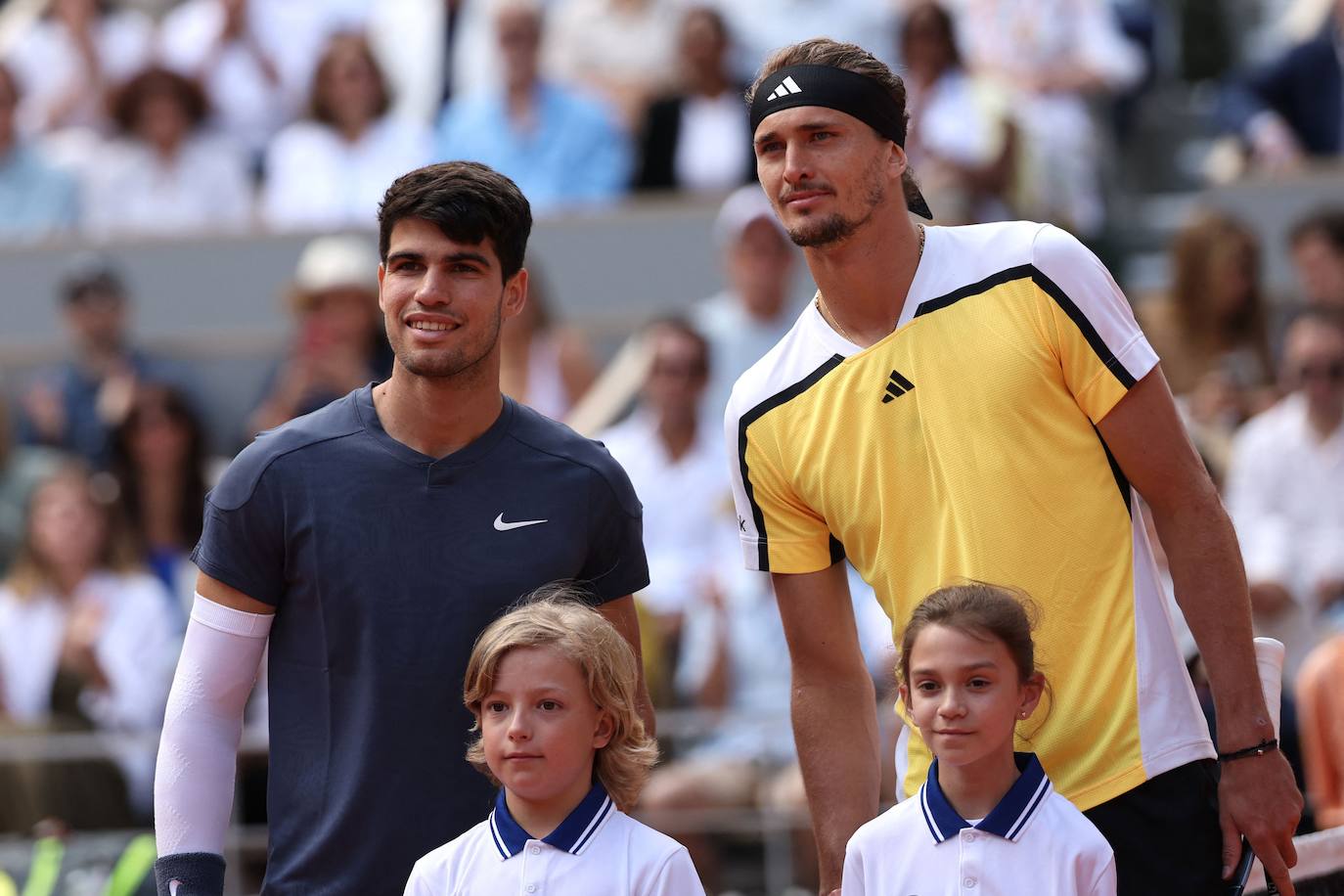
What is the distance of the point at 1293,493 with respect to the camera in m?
7.95

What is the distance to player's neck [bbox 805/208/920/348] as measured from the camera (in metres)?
3.88

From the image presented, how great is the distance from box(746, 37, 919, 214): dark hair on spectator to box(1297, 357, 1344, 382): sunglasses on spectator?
4.37m

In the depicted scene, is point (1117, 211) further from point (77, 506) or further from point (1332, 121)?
point (77, 506)

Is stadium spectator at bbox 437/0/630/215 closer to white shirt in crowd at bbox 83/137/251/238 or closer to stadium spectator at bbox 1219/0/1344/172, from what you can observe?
white shirt in crowd at bbox 83/137/251/238

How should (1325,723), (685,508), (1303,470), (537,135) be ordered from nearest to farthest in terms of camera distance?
(1325,723), (1303,470), (685,508), (537,135)

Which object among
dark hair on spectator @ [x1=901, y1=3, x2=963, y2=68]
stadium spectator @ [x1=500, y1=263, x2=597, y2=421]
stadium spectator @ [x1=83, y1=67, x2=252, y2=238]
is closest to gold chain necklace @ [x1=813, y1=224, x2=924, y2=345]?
stadium spectator @ [x1=500, y1=263, x2=597, y2=421]

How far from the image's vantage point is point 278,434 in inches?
154

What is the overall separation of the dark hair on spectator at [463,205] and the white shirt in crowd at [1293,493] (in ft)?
15.3

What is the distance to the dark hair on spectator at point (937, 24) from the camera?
32.7 feet

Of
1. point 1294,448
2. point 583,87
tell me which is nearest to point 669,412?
point 1294,448

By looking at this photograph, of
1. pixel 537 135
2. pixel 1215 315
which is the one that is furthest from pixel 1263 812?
pixel 537 135

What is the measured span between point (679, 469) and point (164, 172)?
14.7 feet

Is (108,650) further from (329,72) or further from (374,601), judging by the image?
(374,601)

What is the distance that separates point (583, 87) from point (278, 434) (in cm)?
749
